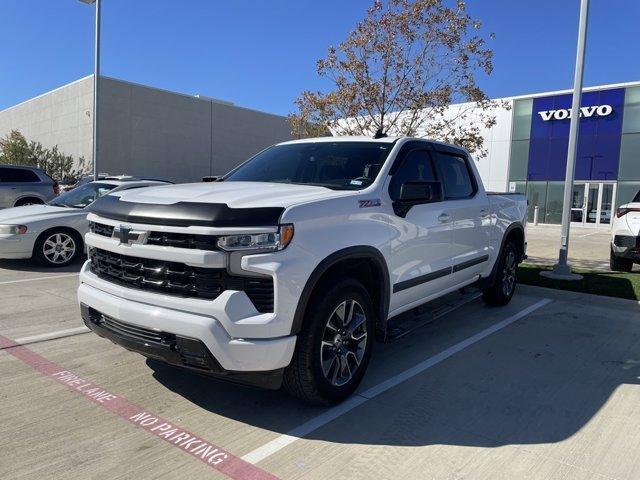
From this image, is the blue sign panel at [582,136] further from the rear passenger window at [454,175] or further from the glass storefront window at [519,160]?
the rear passenger window at [454,175]

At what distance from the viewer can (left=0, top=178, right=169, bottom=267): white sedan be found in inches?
332

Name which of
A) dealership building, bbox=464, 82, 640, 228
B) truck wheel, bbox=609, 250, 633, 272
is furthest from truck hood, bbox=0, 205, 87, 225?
dealership building, bbox=464, 82, 640, 228

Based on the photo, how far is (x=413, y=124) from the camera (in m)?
10.0

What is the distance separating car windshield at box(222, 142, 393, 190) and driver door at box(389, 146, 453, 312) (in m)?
0.24

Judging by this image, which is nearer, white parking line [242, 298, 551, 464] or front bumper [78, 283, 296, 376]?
front bumper [78, 283, 296, 376]

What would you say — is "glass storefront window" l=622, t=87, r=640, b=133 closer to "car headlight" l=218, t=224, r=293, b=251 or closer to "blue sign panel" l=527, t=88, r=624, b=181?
"blue sign panel" l=527, t=88, r=624, b=181

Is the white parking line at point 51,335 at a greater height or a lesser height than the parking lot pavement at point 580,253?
lesser

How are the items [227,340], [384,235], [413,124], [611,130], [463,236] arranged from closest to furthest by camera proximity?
[227,340]
[384,235]
[463,236]
[413,124]
[611,130]

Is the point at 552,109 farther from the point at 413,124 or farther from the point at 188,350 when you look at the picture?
the point at 188,350

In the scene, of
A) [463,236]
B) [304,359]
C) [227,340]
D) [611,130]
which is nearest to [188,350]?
[227,340]

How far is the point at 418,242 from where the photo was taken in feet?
14.3

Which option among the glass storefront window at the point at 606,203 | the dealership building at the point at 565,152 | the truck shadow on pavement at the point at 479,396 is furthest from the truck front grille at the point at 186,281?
the glass storefront window at the point at 606,203

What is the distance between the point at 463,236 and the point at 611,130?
76.4ft

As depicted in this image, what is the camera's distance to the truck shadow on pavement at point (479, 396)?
334 cm
